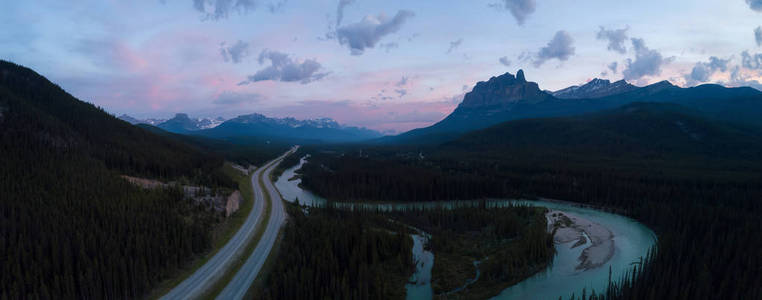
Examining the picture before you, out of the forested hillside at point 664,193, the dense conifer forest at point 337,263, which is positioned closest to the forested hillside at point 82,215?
the dense conifer forest at point 337,263

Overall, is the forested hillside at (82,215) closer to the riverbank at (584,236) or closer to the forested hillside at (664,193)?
the forested hillside at (664,193)

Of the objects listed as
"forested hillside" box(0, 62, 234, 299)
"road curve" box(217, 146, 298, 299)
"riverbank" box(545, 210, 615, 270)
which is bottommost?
"riverbank" box(545, 210, 615, 270)

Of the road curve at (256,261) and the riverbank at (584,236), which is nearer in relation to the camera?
the road curve at (256,261)

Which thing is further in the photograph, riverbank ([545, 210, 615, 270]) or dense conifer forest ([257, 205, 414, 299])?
riverbank ([545, 210, 615, 270])

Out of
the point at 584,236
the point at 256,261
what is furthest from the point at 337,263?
the point at 584,236

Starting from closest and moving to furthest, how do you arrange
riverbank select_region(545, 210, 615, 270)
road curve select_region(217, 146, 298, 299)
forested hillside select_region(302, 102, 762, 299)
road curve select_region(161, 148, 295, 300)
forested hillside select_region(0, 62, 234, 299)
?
forested hillside select_region(0, 62, 234, 299)
road curve select_region(161, 148, 295, 300)
road curve select_region(217, 146, 298, 299)
forested hillside select_region(302, 102, 762, 299)
riverbank select_region(545, 210, 615, 270)

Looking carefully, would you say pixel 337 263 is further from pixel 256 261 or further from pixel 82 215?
pixel 82 215

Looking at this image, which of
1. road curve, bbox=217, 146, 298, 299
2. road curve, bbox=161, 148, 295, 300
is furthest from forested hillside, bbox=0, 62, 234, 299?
road curve, bbox=217, 146, 298, 299

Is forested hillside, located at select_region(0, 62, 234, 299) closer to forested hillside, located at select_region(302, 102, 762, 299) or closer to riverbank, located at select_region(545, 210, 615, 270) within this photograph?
forested hillside, located at select_region(302, 102, 762, 299)
